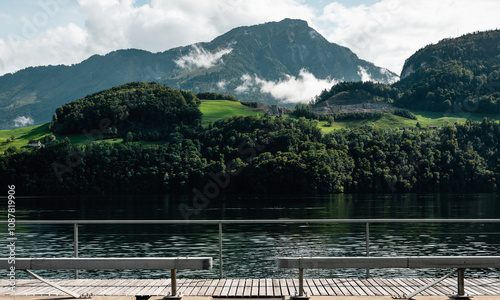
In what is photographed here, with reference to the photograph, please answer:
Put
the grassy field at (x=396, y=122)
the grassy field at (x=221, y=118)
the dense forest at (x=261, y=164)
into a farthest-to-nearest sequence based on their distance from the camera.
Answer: the grassy field at (x=396, y=122), the grassy field at (x=221, y=118), the dense forest at (x=261, y=164)

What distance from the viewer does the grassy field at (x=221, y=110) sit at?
17112cm

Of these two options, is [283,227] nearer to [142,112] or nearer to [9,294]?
[9,294]

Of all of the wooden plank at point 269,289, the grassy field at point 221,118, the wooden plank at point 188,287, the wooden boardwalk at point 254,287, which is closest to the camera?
the wooden plank at point 269,289

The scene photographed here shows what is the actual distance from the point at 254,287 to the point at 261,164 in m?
114

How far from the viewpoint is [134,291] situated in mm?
8320

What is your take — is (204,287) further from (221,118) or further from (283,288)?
(221,118)

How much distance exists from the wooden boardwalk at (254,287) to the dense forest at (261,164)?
358 feet

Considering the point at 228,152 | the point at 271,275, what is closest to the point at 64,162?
the point at 228,152

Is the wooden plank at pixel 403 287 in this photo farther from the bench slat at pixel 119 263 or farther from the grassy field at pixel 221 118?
the grassy field at pixel 221 118

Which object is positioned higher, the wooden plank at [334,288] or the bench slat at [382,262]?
the bench slat at [382,262]

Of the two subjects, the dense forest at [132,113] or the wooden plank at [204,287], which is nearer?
the wooden plank at [204,287]

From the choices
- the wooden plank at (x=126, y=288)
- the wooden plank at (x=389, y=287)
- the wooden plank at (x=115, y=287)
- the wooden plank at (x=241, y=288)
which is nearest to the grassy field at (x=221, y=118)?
the wooden plank at (x=115, y=287)

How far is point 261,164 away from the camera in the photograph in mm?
122312

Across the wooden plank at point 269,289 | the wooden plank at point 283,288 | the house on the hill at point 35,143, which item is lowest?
the wooden plank at point 283,288
